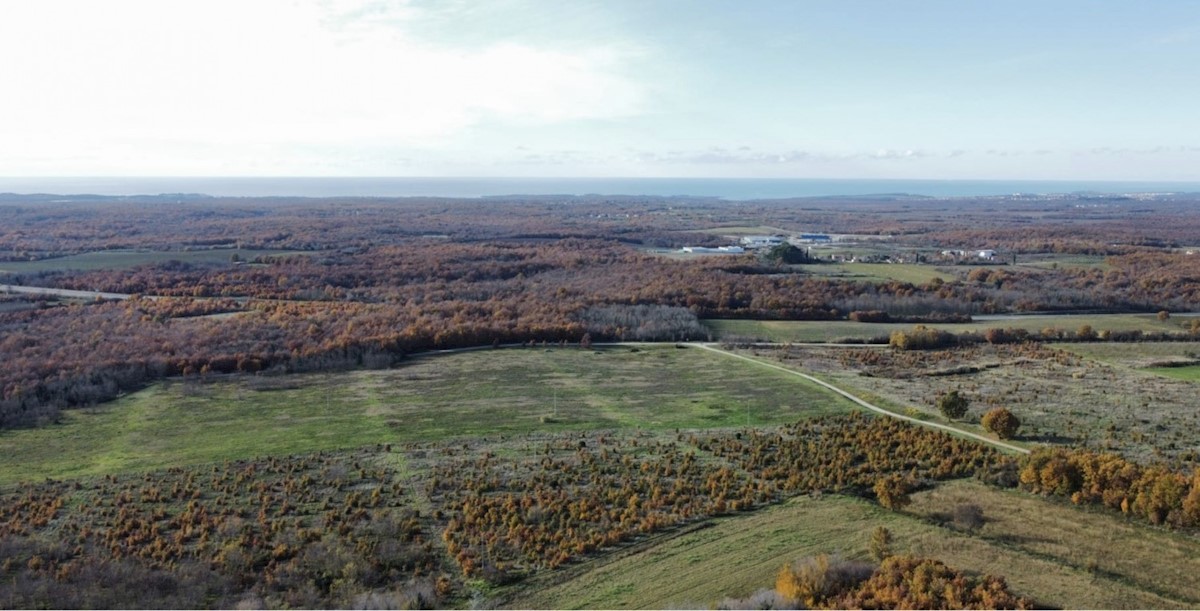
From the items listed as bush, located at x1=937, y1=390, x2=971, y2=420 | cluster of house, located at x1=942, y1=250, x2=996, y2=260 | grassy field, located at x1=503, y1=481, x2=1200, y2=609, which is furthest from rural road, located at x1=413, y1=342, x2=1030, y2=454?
cluster of house, located at x1=942, y1=250, x2=996, y2=260

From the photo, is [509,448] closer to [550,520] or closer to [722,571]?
[550,520]

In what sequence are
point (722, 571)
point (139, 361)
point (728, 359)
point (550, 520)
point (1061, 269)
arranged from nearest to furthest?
point (722, 571)
point (550, 520)
point (139, 361)
point (728, 359)
point (1061, 269)

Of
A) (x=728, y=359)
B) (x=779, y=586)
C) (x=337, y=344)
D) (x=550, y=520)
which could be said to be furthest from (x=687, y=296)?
(x=779, y=586)

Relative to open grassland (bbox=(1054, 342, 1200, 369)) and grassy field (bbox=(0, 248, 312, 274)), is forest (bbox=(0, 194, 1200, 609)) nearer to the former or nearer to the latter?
grassy field (bbox=(0, 248, 312, 274))

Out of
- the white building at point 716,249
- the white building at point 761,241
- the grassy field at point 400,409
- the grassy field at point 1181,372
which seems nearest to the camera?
the grassy field at point 400,409

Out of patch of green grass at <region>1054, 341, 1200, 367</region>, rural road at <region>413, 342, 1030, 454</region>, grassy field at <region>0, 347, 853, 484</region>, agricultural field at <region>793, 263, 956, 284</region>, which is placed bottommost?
grassy field at <region>0, 347, 853, 484</region>

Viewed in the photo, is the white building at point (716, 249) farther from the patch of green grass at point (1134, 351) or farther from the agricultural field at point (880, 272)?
the patch of green grass at point (1134, 351)

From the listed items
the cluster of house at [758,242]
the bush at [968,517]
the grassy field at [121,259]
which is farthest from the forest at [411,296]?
the bush at [968,517]
